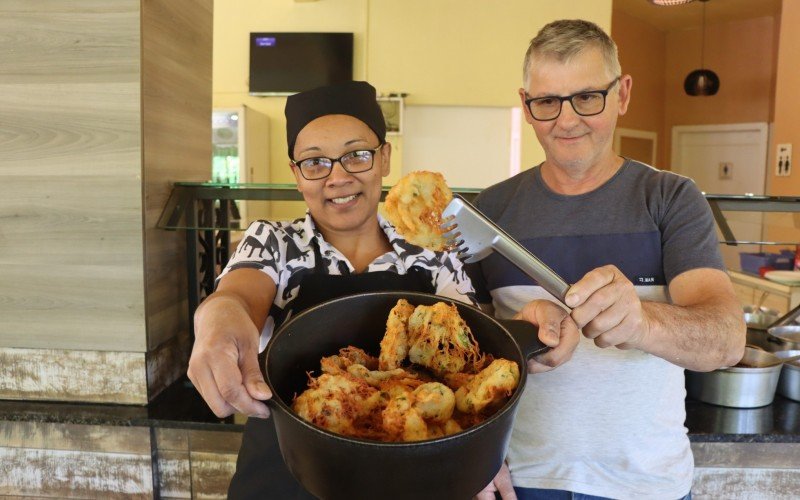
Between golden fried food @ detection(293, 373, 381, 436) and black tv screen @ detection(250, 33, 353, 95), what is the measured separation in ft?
15.0

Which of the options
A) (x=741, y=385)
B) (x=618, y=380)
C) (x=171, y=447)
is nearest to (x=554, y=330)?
(x=618, y=380)

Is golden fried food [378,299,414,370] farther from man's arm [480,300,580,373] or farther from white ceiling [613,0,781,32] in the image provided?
white ceiling [613,0,781,32]

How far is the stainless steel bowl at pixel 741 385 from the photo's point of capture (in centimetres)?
160

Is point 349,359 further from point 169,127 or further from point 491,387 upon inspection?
point 169,127

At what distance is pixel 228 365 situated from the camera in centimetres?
75

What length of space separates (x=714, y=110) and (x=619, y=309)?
295 inches

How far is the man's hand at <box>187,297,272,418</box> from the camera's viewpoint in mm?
701

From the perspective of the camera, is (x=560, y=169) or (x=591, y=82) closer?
(x=591, y=82)

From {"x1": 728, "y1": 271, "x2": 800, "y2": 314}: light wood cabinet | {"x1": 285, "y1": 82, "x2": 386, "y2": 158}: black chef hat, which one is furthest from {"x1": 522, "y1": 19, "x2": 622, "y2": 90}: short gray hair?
{"x1": 728, "y1": 271, "x2": 800, "y2": 314}: light wood cabinet

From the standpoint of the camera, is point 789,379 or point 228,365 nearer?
point 228,365

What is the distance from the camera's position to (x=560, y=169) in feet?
4.18

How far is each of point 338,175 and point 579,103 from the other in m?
0.52

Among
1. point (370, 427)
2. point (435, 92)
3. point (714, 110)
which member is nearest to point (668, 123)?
point (714, 110)

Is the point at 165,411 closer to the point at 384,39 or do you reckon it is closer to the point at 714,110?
the point at 384,39
